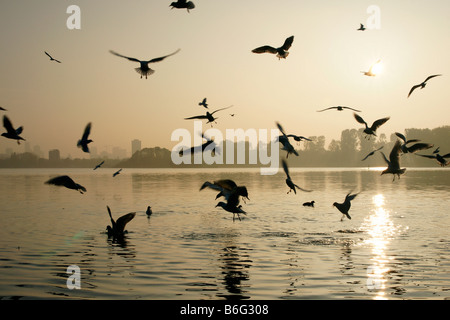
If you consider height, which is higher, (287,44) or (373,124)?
(287,44)

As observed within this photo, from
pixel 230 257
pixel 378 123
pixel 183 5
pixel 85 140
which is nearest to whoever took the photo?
pixel 183 5

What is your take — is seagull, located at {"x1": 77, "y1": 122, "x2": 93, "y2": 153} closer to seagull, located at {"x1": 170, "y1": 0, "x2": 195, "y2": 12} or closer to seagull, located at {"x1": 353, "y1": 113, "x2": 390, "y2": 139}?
seagull, located at {"x1": 170, "y1": 0, "x2": 195, "y2": 12}

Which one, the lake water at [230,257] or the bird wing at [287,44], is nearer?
the lake water at [230,257]

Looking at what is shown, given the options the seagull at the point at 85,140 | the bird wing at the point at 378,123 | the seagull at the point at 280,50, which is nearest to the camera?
the seagull at the point at 85,140

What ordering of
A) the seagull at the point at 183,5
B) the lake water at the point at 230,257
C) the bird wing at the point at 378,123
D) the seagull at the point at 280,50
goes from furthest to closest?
1. the bird wing at the point at 378,123
2. the seagull at the point at 280,50
3. the seagull at the point at 183,5
4. the lake water at the point at 230,257

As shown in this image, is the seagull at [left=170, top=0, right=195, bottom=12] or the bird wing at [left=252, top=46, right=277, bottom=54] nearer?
the seagull at [left=170, top=0, right=195, bottom=12]

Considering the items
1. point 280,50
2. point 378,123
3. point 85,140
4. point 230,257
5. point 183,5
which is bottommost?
point 230,257

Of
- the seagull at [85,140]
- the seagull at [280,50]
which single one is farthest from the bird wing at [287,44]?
the seagull at [85,140]

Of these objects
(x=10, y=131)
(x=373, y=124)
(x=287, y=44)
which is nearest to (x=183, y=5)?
(x=287, y=44)

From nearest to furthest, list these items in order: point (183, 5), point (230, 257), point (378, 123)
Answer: point (183, 5)
point (230, 257)
point (378, 123)

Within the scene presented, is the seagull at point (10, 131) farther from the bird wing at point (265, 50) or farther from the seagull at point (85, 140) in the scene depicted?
the bird wing at point (265, 50)

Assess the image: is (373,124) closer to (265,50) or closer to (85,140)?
(265,50)

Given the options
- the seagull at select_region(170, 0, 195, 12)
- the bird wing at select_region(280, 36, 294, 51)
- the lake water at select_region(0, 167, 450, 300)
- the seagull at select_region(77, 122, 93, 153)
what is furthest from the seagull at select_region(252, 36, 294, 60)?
the lake water at select_region(0, 167, 450, 300)
